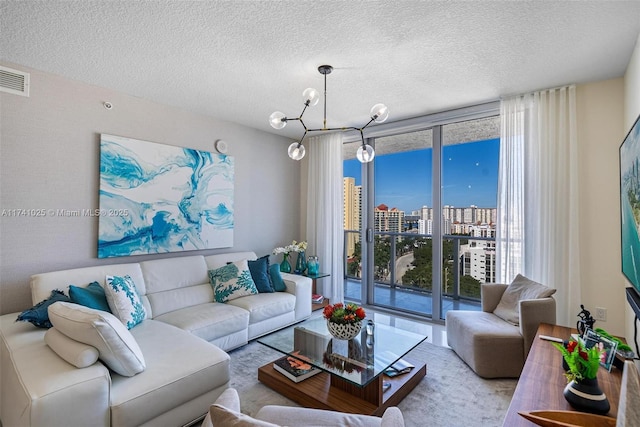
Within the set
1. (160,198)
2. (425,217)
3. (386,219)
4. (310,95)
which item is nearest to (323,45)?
(310,95)

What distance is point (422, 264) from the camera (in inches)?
173

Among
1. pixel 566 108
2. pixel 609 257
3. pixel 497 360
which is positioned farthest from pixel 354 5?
pixel 609 257

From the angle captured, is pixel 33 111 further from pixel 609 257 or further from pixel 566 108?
pixel 609 257

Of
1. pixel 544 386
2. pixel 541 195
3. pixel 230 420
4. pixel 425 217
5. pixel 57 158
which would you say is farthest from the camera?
pixel 425 217

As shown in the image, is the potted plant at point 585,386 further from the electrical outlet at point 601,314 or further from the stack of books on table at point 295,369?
the electrical outlet at point 601,314

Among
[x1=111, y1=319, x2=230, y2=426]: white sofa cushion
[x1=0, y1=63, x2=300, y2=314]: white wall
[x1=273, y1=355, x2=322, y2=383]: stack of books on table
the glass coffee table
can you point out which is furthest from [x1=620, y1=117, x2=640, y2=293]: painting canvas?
[x1=0, y1=63, x2=300, y2=314]: white wall

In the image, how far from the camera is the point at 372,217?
4570 millimetres

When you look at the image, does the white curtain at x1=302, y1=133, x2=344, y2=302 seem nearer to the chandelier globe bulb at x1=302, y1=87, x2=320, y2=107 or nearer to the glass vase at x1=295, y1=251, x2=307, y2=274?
the glass vase at x1=295, y1=251, x2=307, y2=274

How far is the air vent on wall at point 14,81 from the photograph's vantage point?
245 centimetres

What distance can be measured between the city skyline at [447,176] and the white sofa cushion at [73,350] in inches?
147

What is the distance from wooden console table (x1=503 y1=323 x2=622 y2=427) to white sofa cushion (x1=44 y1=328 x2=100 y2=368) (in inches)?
81.4

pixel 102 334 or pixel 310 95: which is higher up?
pixel 310 95

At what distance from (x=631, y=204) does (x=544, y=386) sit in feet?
4.18

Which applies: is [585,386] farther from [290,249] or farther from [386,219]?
[290,249]
